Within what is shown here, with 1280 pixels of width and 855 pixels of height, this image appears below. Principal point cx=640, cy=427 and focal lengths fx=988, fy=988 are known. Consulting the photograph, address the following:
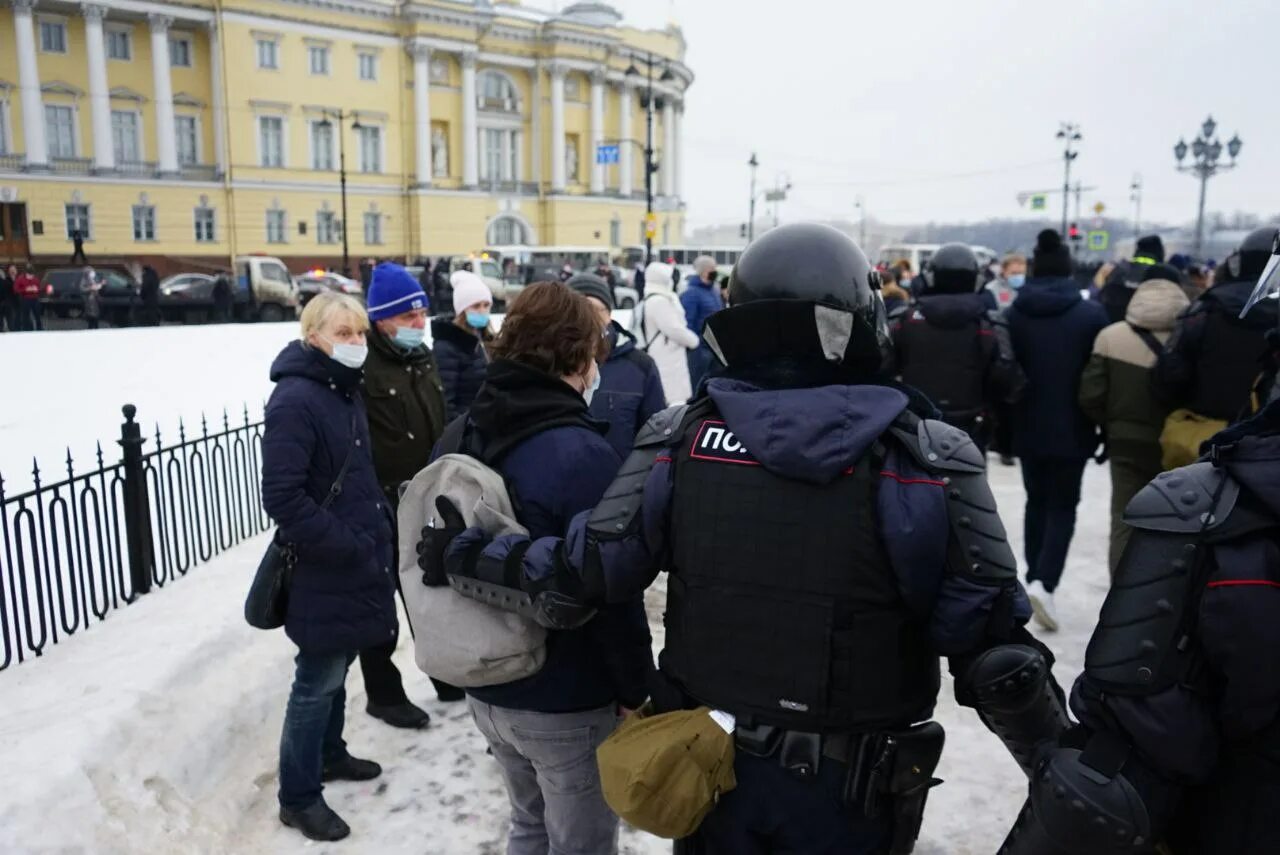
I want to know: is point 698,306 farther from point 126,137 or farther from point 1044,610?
point 126,137

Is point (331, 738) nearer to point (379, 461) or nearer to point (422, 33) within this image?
point (379, 461)

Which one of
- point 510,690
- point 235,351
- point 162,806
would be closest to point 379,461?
point 162,806

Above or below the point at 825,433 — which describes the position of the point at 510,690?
below

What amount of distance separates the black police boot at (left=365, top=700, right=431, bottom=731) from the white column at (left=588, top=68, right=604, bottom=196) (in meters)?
60.1

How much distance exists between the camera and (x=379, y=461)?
14.9ft

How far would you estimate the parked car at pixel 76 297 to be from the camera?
25.4m

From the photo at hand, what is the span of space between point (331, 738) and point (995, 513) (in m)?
3.16

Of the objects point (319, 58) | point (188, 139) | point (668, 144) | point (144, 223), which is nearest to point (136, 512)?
point (144, 223)

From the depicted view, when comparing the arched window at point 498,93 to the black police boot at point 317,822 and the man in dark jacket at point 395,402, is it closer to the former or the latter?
the man in dark jacket at point 395,402

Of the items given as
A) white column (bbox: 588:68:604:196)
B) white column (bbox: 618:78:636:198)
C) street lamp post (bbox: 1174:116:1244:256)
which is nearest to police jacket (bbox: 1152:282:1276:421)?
street lamp post (bbox: 1174:116:1244:256)

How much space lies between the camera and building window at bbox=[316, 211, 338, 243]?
175ft

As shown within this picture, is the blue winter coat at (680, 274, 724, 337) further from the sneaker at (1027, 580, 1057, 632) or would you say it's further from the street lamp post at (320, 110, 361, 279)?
the street lamp post at (320, 110, 361, 279)

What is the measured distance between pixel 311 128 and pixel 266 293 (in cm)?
2674

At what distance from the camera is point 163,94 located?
159ft
